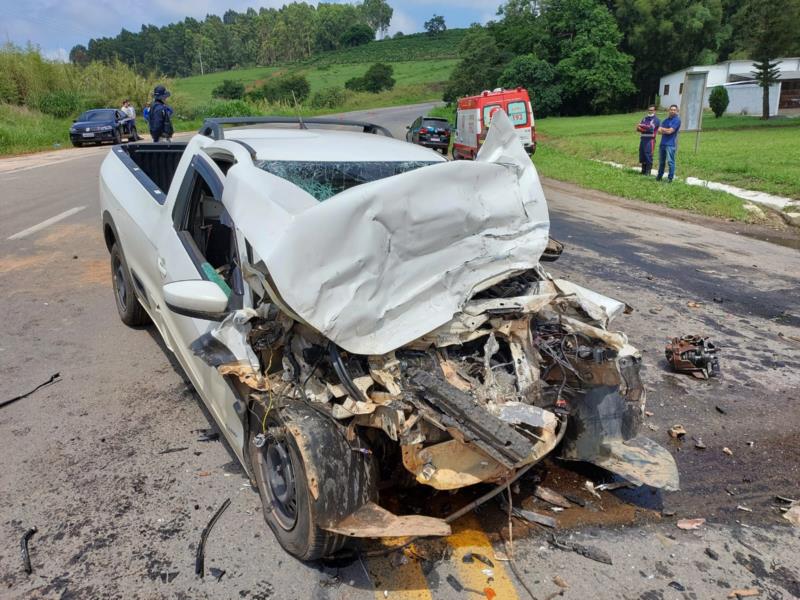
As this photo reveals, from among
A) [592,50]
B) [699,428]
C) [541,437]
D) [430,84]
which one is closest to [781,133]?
[592,50]

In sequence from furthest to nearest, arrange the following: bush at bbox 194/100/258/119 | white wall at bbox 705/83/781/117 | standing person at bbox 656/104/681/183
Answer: white wall at bbox 705/83/781/117 → bush at bbox 194/100/258/119 → standing person at bbox 656/104/681/183

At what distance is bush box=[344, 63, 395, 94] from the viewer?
269ft

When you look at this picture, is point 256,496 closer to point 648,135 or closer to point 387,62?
point 648,135

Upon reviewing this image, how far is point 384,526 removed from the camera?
8.69 feet

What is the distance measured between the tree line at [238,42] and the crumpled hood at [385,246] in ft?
487

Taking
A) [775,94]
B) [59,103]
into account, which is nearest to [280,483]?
[59,103]

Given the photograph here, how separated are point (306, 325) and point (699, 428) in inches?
114

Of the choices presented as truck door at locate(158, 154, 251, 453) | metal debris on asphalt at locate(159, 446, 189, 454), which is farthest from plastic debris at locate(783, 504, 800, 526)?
metal debris on asphalt at locate(159, 446, 189, 454)

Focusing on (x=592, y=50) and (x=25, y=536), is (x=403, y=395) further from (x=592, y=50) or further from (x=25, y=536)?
(x=592, y=50)

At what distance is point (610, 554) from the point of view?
303cm

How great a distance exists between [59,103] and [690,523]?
1569 inches

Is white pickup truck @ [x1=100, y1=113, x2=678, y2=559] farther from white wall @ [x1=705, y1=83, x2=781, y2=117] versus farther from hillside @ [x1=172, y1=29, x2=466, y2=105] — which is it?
hillside @ [x1=172, y1=29, x2=466, y2=105]

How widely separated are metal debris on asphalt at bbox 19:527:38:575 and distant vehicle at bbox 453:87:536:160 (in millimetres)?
19779

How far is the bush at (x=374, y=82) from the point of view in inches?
3223
